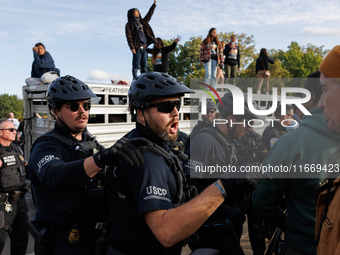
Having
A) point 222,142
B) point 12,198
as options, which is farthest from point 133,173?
point 12,198

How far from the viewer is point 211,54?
9.67m

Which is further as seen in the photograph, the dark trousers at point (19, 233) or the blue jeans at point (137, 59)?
the blue jeans at point (137, 59)

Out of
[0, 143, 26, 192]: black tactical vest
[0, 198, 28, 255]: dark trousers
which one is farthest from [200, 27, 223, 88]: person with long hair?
[0, 198, 28, 255]: dark trousers

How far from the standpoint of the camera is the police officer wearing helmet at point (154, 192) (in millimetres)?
1483

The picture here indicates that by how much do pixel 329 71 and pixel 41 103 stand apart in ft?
20.7

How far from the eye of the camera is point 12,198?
13.7ft

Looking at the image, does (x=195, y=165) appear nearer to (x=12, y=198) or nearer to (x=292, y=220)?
(x=292, y=220)

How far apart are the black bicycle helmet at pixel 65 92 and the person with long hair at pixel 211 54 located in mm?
7104

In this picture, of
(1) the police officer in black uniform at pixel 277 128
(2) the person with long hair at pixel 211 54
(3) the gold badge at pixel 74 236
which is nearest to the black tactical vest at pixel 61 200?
(3) the gold badge at pixel 74 236

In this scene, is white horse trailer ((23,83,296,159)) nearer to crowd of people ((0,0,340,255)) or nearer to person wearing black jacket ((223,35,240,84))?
crowd of people ((0,0,340,255))

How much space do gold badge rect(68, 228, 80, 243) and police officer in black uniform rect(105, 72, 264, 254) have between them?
0.73 m

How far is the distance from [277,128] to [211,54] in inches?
195

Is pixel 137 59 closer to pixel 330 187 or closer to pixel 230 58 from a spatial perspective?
pixel 230 58

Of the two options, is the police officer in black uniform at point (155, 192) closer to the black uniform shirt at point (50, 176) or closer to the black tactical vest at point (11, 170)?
the black uniform shirt at point (50, 176)
